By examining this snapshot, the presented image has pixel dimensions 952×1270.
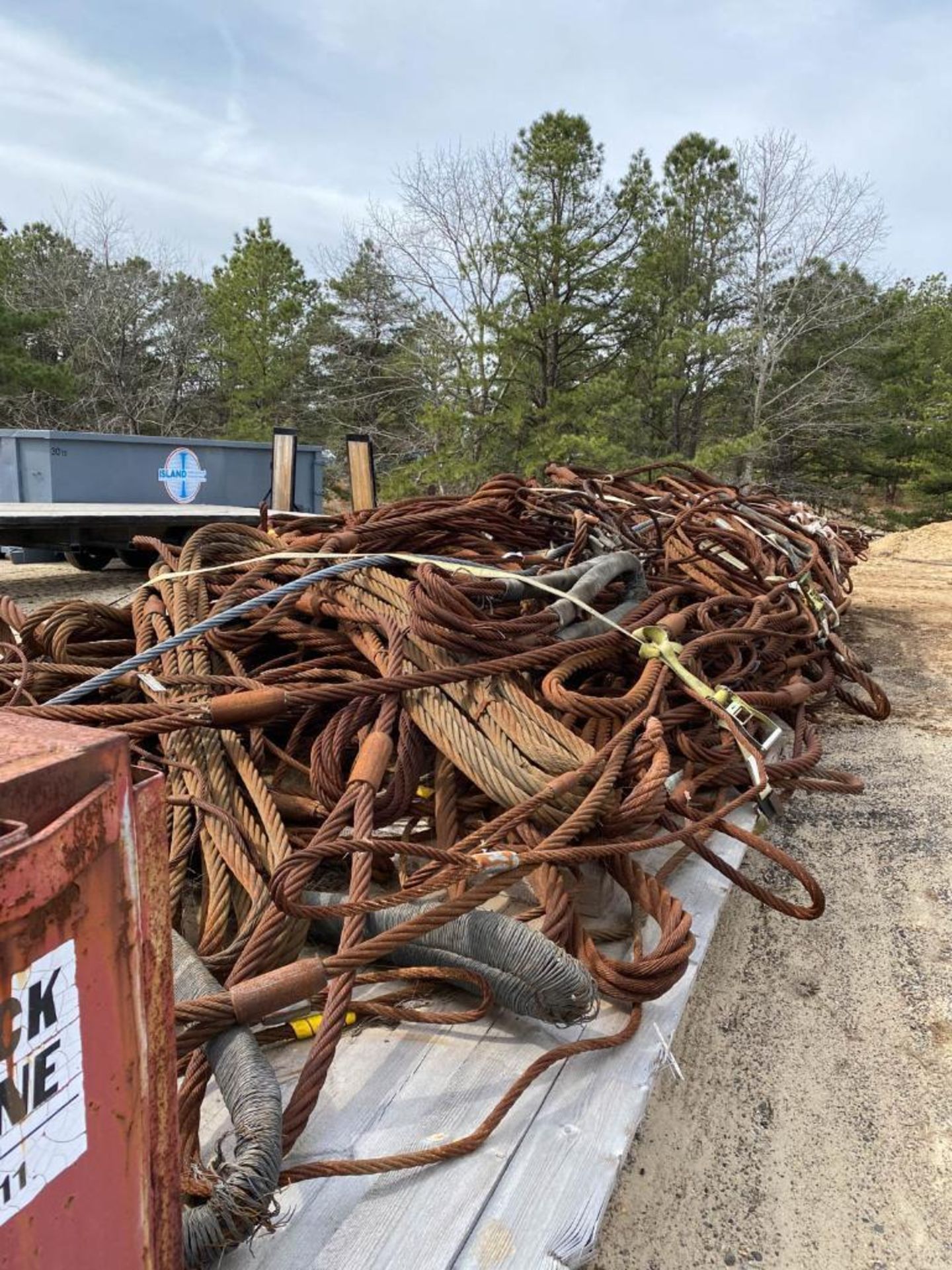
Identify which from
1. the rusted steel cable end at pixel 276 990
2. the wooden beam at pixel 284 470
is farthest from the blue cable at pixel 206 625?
the wooden beam at pixel 284 470

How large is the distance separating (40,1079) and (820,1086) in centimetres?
165

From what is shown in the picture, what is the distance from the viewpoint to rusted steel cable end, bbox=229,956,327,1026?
41.2 inches

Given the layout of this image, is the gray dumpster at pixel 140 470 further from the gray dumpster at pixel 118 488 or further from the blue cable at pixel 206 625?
the blue cable at pixel 206 625

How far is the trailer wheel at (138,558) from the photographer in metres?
9.12

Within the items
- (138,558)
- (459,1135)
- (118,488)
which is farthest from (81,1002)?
(138,558)

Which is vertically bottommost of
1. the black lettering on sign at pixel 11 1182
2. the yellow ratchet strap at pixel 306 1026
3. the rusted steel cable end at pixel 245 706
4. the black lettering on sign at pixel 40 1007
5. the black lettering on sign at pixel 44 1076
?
the yellow ratchet strap at pixel 306 1026

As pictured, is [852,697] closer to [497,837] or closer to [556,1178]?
[497,837]

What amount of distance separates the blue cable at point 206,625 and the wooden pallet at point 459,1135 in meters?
0.96

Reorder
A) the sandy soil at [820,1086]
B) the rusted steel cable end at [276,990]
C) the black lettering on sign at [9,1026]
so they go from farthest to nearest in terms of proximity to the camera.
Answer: the sandy soil at [820,1086] < the rusted steel cable end at [276,990] < the black lettering on sign at [9,1026]

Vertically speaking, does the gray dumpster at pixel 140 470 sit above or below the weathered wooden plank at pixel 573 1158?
above

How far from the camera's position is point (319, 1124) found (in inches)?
42.4

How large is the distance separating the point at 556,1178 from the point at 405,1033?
0.33 meters

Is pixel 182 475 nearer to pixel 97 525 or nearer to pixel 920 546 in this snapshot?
pixel 97 525

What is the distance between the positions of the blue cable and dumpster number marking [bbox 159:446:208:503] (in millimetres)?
7942
